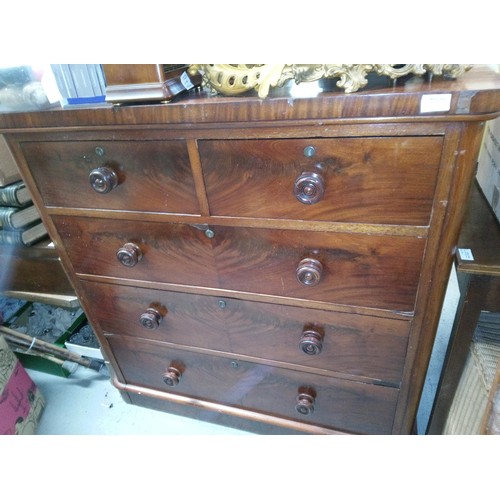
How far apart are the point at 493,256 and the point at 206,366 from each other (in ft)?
2.36

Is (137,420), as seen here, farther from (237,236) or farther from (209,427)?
(237,236)

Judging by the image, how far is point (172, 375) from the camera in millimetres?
997

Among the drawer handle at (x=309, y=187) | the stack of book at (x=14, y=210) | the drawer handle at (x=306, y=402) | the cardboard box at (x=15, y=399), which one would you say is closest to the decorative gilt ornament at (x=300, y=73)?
the drawer handle at (x=309, y=187)

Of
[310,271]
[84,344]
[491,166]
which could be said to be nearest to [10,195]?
[84,344]

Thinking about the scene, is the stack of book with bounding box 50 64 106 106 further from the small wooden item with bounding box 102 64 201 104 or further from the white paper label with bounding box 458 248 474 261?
the white paper label with bounding box 458 248 474 261

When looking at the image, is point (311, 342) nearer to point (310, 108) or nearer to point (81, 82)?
point (310, 108)

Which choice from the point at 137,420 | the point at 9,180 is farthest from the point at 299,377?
the point at 9,180

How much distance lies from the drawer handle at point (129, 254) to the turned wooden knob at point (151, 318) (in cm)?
15

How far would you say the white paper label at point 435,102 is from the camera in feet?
1.57

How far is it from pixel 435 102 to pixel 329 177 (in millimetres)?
175

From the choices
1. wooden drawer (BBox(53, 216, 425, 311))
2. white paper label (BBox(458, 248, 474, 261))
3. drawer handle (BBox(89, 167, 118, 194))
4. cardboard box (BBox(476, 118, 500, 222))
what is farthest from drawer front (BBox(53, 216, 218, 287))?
cardboard box (BBox(476, 118, 500, 222))

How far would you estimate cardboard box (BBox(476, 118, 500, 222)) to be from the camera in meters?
0.75

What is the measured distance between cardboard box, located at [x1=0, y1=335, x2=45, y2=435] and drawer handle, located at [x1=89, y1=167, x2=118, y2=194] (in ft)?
2.42
